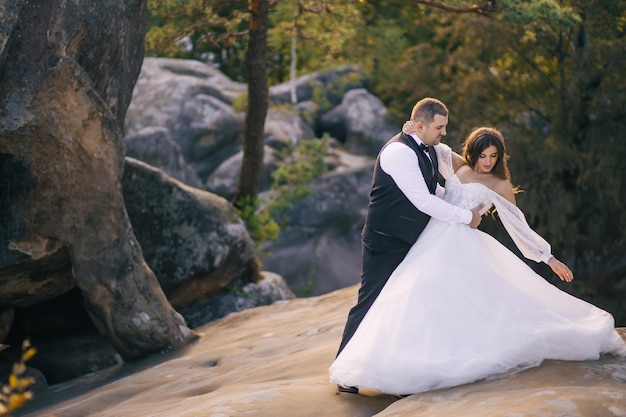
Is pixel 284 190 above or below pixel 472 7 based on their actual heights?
below

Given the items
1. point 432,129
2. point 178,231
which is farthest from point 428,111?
point 178,231

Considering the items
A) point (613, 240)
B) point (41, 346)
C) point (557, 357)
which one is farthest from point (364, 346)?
point (613, 240)

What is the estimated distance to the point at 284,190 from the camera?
19.3 m

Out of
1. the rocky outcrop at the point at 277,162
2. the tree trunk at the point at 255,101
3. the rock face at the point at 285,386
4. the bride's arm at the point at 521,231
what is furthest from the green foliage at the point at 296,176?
the bride's arm at the point at 521,231

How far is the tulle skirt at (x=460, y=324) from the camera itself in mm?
6230

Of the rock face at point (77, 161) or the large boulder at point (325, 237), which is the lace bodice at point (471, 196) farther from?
the large boulder at point (325, 237)

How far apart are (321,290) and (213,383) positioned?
45.2 feet

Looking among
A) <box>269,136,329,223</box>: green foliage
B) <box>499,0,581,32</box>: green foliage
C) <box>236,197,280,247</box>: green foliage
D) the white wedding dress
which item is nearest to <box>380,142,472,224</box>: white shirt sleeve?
the white wedding dress

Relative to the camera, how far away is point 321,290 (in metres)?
22.0

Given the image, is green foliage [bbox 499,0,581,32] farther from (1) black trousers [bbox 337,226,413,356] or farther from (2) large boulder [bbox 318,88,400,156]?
(2) large boulder [bbox 318,88,400,156]

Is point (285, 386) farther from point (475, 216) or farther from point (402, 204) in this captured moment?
point (475, 216)

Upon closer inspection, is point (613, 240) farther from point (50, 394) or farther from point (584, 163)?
point (50, 394)

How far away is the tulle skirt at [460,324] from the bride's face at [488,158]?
51 cm

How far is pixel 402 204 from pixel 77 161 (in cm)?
414
